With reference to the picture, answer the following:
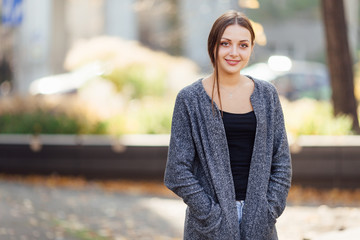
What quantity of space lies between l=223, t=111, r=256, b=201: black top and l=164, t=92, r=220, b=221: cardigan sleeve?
0.16 m

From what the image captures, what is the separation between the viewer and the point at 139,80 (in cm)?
1570

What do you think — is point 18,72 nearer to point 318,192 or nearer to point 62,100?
point 62,100

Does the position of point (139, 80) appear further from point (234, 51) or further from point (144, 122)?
point (234, 51)

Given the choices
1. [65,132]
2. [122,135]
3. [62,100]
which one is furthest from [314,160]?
[62,100]

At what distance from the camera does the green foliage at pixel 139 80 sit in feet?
50.4

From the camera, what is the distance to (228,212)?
2777 mm

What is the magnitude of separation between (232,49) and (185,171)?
1.98ft

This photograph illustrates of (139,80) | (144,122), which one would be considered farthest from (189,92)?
(139,80)

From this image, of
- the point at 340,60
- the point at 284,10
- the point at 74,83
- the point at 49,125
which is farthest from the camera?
the point at 284,10

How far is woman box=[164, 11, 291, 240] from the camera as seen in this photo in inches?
110

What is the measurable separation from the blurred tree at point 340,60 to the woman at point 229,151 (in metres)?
7.25

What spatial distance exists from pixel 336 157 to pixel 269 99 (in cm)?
598

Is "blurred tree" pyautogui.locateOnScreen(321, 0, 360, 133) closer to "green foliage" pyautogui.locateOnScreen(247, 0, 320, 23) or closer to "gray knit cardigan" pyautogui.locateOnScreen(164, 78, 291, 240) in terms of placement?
"gray knit cardigan" pyautogui.locateOnScreen(164, 78, 291, 240)

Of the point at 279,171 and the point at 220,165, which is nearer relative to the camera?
the point at 220,165
